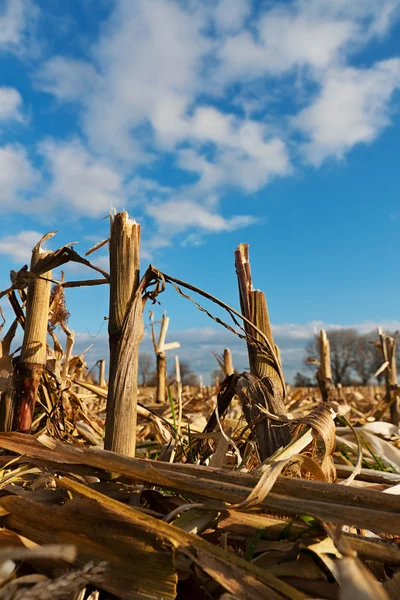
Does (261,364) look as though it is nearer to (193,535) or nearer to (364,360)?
(193,535)

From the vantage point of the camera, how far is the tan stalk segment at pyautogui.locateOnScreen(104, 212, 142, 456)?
4.57 feet

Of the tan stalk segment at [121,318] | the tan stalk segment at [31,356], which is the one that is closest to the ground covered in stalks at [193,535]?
the tan stalk segment at [121,318]

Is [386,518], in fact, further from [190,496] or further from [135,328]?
[135,328]

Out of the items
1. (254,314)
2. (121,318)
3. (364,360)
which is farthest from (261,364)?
(364,360)

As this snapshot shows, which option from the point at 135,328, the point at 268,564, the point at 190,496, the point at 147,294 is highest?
the point at 147,294

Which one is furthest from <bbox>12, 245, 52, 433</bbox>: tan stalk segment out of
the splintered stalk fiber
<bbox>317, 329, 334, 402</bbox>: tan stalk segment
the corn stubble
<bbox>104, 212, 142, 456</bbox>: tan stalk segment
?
<bbox>317, 329, 334, 402</bbox>: tan stalk segment

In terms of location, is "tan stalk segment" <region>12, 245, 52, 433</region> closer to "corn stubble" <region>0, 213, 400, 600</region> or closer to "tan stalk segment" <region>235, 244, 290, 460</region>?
"corn stubble" <region>0, 213, 400, 600</region>

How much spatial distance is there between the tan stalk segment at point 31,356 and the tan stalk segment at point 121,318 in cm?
47

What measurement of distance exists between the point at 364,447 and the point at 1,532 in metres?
2.36

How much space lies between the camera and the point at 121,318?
146 centimetres

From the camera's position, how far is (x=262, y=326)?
5.84 feet

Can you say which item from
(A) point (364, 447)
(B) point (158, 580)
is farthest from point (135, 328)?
(A) point (364, 447)

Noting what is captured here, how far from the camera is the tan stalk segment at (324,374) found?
682cm

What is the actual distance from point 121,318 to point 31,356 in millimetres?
598
